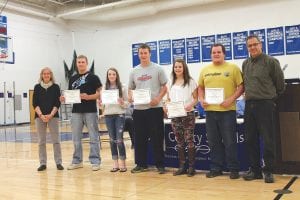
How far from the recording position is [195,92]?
4309 millimetres

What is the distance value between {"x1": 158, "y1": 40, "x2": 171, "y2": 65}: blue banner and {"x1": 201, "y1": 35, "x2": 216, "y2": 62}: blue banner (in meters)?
1.37

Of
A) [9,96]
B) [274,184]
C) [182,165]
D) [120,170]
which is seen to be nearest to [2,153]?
[120,170]

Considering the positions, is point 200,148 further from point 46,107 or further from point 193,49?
point 193,49

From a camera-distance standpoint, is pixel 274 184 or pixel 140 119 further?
pixel 140 119

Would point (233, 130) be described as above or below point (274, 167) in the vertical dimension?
above

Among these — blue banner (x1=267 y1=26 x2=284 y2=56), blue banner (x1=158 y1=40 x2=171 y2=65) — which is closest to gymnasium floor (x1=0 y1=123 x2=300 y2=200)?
blue banner (x1=267 y1=26 x2=284 y2=56)

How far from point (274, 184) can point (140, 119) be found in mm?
1724

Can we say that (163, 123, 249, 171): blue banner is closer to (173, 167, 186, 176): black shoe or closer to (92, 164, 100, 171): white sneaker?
(173, 167, 186, 176): black shoe

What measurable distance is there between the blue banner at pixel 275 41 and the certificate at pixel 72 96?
891 cm

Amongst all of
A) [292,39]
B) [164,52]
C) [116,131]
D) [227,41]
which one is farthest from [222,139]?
[164,52]

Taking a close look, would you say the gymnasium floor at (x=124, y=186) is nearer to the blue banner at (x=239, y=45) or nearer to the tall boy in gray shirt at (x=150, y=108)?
the tall boy in gray shirt at (x=150, y=108)

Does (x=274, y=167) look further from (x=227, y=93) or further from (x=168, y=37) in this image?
(x=168, y=37)

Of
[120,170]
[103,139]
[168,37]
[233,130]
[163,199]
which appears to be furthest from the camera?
[168,37]

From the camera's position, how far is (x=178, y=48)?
45.3ft
